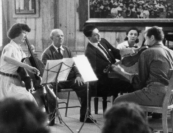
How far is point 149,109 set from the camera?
4.45 m

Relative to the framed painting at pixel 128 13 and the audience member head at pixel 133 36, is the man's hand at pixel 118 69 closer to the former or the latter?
the audience member head at pixel 133 36

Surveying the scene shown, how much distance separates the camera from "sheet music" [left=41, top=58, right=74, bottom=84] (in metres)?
4.86

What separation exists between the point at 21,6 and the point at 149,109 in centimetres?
482

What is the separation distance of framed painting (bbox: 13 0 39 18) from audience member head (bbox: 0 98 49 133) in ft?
23.9

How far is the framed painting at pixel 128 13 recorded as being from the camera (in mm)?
7031

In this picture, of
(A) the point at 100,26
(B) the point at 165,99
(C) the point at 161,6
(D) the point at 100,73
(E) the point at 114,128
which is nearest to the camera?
(E) the point at 114,128

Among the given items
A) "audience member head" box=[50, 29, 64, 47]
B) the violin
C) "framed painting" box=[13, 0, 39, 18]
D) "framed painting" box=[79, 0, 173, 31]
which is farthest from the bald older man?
"framed painting" box=[13, 0, 39, 18]

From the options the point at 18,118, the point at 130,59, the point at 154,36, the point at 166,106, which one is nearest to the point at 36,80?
the point at 130,59

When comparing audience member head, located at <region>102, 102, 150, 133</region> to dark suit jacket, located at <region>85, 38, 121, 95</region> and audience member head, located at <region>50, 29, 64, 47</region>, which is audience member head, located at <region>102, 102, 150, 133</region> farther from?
audience member head, located at <region>50, 29, 64, 47</region>

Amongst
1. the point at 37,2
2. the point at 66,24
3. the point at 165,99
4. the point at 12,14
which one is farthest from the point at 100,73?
the point at 12,14

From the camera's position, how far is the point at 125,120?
59.6 inches

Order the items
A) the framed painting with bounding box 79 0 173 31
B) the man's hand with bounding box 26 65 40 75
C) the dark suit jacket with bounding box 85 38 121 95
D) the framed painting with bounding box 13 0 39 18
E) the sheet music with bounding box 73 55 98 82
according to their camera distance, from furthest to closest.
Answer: the framed painting with bounding box 13 0 39 18, the framed painting with bounding box 79 0 173 31, the dark suit jacket with bounding box 85 38 121 95, the man's hand with bounding box 26 65 40 75, the sheet music with bounding box 73 55 98 82

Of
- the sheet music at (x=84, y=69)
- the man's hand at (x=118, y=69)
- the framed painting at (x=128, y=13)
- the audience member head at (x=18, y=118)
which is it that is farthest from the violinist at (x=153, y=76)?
the audience member head at (x=18, y=118)

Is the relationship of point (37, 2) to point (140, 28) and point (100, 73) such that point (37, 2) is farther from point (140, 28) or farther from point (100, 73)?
point (100, 73)
